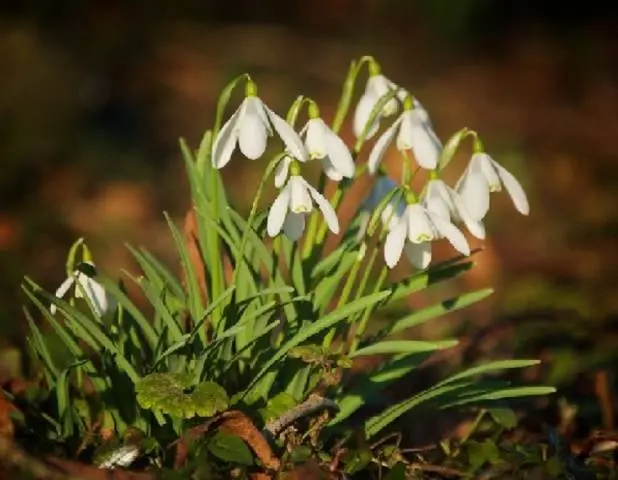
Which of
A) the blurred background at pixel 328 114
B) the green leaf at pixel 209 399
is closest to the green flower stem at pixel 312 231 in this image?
the green leaf at pixel 209 399

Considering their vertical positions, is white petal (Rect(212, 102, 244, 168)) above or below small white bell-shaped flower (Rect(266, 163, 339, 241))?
above

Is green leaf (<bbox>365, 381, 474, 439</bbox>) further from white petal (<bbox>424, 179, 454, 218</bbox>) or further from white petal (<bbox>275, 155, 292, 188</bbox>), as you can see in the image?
white petal (<bbox>275, 155, 292, 188</bbox>)

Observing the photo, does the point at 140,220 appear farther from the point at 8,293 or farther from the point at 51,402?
the point at 51,402

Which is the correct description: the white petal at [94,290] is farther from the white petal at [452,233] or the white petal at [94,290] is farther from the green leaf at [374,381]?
the white petal at [452,233]

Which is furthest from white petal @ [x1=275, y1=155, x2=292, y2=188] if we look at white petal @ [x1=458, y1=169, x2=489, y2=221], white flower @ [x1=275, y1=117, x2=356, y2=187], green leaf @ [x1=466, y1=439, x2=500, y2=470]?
green leaf @ [x1=466, y1=439, x2=500, y2=470]

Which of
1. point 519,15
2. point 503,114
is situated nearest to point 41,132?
point 503,114
